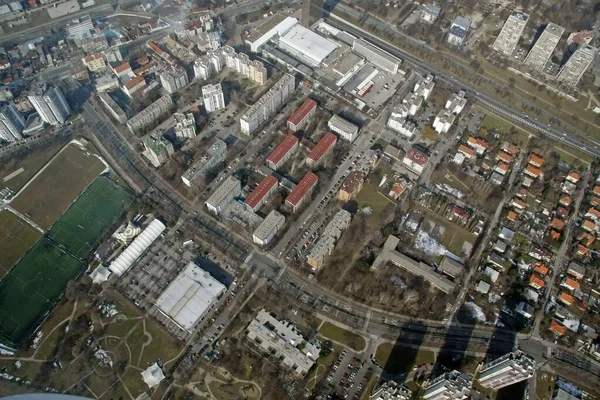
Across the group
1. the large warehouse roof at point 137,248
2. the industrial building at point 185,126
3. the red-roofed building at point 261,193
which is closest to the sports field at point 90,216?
the large warehouse roof at point 137,248

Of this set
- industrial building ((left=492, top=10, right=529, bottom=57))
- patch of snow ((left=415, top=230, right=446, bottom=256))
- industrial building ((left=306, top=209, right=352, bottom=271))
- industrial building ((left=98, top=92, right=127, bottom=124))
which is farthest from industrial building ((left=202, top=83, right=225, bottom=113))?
industrial building ((left=492, top=10, right=529, bottom=57))

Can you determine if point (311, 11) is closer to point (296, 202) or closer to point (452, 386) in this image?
point (296, 202)

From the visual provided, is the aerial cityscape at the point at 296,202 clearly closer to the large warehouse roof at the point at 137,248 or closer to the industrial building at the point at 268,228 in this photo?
the large warehouse roof at the point at 137,248

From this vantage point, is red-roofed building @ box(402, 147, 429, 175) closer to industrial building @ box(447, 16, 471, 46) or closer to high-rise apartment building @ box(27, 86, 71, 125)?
industrial building @ box(447, 16, 471, 46)

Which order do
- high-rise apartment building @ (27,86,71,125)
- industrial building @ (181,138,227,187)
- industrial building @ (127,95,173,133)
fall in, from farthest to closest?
industrial building @ (127,95,173,133) → high-rise apartment building @ (27,86,71,125) → industrial building @ (181,138,227,187)

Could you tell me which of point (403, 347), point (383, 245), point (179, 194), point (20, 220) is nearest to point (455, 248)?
point (383, 245)
